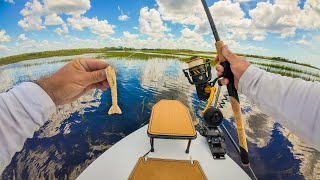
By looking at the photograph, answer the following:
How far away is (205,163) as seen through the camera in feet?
11.4

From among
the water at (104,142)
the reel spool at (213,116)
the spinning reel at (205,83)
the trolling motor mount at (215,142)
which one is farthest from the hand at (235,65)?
the trolling motor mount at (215,142)

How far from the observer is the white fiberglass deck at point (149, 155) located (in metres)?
3.17

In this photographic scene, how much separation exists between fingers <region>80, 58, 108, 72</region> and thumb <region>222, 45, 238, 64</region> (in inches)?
48.9

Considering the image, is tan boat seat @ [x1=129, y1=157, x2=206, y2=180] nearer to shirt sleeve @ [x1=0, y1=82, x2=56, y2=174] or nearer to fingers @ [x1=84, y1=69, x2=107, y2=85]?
fingers @ [x1=84, y1=69, x2=107, y2=85]

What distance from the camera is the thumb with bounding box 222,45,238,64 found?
Answer: 88.1 inches

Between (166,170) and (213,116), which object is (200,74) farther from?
(166,170)

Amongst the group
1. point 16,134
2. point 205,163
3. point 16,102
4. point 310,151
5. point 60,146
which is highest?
point 16,102

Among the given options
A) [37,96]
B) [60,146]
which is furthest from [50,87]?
[60,146]

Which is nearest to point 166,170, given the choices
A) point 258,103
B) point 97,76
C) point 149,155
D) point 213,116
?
point 149,155

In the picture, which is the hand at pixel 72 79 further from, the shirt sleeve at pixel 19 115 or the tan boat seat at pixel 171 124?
the tan boat seat at pixel 171 124

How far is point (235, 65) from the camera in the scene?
2197 millimetres

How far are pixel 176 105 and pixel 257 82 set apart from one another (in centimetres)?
279

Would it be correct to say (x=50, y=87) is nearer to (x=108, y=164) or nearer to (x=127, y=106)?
(x=108, y=164)

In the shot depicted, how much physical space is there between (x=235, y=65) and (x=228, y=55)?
170mm
